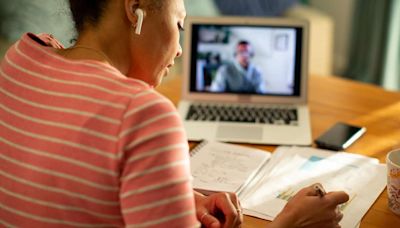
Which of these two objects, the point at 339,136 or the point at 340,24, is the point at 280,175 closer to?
the point at 339,136

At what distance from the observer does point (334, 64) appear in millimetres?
3779

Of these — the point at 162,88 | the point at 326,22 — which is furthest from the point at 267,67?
the point at 326,22

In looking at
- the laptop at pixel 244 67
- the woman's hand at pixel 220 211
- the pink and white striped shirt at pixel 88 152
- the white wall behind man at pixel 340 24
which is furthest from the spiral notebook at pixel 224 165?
the white wall behind man at pixel 340 24

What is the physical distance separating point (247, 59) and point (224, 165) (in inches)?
16.4

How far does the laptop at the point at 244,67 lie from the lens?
1.61 m

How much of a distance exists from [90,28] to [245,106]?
2.42 ft

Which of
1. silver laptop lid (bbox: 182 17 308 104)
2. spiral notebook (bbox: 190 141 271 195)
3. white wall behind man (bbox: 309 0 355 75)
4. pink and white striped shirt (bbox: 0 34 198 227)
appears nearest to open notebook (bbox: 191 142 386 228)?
spiral notebook (bbox: 190 141 271 195)

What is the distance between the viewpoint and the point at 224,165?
Result: 51.4 inches

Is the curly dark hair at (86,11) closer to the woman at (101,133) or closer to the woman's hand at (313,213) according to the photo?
the woman at (101,133)

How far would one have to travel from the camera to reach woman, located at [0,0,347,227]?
31.2 inches

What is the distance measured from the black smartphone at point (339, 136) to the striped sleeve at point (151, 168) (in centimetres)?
67

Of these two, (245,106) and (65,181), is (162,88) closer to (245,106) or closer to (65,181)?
(245,106)

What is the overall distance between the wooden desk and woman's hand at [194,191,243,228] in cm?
28

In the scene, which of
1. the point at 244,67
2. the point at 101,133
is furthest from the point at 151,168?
the point at 244,67
